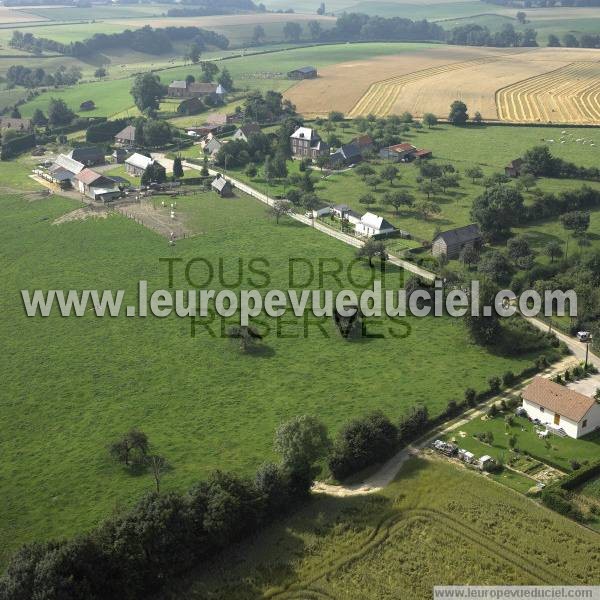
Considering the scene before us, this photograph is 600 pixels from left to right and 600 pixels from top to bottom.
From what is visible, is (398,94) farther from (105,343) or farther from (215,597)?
(215,597)

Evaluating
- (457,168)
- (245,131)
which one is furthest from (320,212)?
(245,131)

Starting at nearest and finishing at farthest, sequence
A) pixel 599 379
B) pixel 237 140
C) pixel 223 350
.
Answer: pixel 599 379 → pixel 223 350 → pixel 237 140

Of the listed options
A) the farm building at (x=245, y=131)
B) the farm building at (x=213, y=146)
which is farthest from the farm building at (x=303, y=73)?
the farm building at (x=213, y=146)

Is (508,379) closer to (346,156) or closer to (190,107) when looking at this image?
(346,156)

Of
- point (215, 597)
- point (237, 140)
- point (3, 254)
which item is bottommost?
point (215, 597)

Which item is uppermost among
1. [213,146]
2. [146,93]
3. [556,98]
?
[146,93]

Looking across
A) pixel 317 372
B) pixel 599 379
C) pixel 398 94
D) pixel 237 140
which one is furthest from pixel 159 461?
pixel 398 94
